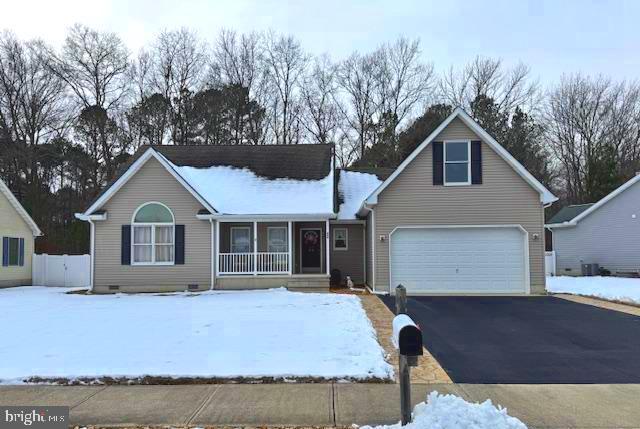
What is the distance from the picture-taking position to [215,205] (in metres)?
18.7

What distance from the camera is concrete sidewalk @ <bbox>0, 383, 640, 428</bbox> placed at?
17.4 feet

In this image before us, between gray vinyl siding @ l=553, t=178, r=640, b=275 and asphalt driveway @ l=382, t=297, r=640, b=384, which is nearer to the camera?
asphalt driveway @ l=382, t=297, r=640, b=384

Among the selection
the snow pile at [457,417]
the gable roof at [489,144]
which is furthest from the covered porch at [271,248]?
the snow pile at [457,417]

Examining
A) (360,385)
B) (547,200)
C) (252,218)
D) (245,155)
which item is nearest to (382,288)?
(252,218)

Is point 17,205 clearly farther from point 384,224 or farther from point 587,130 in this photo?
point 587,130

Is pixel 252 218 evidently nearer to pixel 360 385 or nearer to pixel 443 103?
pixel 360 385

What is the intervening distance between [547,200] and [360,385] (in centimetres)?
1354

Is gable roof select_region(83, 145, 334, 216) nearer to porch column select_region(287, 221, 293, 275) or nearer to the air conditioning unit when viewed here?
porch column select_region(287, 221, 293, 275)

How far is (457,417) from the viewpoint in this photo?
175 inches

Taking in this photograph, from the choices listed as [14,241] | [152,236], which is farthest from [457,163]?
[14,241]

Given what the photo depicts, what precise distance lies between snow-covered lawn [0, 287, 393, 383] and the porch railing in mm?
4353

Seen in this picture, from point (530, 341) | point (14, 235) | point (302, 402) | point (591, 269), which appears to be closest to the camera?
point (302, 402)

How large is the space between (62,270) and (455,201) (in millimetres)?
17693

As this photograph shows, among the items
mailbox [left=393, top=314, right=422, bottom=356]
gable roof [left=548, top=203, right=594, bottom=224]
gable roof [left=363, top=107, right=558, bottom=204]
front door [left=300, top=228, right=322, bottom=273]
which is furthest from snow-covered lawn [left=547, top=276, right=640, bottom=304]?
mailbox [left=393, top=314, right=422, bottom=356]
